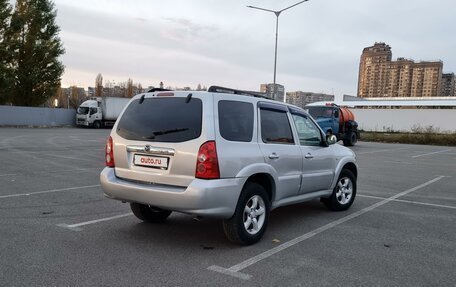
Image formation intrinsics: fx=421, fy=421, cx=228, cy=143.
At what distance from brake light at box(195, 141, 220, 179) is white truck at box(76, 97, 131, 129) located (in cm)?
3979

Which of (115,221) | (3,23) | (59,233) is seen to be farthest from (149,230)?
(3,23)

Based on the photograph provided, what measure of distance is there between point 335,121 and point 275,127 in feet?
74.9

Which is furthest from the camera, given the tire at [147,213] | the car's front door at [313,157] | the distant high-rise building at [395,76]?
the distant high-rise building at [395,76]

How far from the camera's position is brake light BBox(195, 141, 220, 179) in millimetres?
4746

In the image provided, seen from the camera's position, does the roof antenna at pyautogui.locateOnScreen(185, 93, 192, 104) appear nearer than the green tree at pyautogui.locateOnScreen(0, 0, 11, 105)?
Yes

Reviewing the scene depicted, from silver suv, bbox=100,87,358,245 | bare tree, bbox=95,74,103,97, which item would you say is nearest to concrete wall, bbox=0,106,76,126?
silver suv, bbox=100,87,358,245

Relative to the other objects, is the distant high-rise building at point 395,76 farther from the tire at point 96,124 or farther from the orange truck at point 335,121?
the orange truck at point 335,121

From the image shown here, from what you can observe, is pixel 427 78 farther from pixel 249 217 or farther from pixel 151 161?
pixel 151 161

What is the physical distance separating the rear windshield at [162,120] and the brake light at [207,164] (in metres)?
0.24

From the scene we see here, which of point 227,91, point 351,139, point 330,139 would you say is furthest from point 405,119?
point 227,91

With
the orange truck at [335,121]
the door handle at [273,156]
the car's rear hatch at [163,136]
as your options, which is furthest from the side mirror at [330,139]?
the orange truck at [335,121]

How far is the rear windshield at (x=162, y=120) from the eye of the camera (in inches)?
196

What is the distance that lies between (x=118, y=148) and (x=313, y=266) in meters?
2.81

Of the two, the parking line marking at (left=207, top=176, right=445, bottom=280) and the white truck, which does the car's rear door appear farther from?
the white truck
